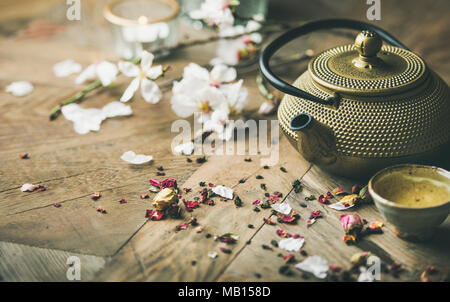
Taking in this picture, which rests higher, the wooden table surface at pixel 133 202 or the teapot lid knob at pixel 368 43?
the teapot lid knob at pixel 368 43

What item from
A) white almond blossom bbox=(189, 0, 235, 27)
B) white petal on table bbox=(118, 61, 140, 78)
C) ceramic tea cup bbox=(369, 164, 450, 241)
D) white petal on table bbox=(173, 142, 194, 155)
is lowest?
white petal on table bbox=(173, 142, 194, 155)

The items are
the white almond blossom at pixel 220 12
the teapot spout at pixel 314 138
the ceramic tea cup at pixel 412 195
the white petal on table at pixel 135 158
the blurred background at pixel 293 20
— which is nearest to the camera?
the ceramic tea cup at pixel 412 195

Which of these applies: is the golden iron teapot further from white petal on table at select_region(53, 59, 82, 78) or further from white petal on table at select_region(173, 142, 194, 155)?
white petal on table at select_region(53, 59, 82, 78)

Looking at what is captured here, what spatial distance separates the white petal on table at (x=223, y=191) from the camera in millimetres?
845

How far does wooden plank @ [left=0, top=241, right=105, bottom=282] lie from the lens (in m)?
0.70

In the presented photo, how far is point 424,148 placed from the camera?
78cm

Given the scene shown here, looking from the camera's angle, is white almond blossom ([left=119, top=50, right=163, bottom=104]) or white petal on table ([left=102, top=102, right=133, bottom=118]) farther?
white petal on table ([left=102, top=102, right=133, bottom=118])

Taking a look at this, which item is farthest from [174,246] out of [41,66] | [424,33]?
[424,33]

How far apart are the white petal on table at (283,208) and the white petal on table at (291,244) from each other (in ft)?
0.21

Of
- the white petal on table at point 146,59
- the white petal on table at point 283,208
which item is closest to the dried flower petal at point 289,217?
the white petal on table at point 283,208

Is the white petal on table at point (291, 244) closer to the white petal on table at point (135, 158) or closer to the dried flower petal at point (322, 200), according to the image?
the dried flower petal at point (322, 200)

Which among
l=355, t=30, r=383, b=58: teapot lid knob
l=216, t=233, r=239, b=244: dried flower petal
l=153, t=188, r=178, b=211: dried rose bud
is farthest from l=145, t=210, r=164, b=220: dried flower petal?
l=355, t=30, r=383, b=58: teapot lid knob

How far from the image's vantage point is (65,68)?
127 centimetres

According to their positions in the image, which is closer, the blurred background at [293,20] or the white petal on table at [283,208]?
the white petal on table at [283,208]
